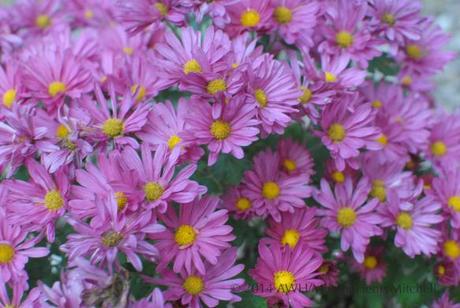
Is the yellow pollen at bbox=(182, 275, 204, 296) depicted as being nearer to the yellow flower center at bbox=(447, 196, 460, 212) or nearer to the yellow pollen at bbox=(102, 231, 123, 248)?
the yellow pollen at bbox=(102, 231, 123, 248)

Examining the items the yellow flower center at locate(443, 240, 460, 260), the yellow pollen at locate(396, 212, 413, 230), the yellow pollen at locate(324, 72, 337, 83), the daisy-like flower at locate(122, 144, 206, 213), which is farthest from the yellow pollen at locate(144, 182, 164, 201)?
the yellow flower center at locate(443, 240, 460, 260)

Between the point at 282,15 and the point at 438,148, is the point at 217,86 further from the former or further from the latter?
the point at 438,148

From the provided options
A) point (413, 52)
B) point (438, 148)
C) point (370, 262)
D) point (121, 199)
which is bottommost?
point (370, 262)

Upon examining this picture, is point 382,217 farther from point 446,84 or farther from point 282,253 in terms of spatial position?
point 446,84

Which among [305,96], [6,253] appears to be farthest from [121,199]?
[305,96]

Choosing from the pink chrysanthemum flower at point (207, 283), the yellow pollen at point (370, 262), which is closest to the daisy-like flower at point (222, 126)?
the pink chrysanthemum flower at point (207, 283)

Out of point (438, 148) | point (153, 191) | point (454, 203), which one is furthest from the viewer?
point (438, 148)

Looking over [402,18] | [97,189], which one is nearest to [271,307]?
[97,189]
